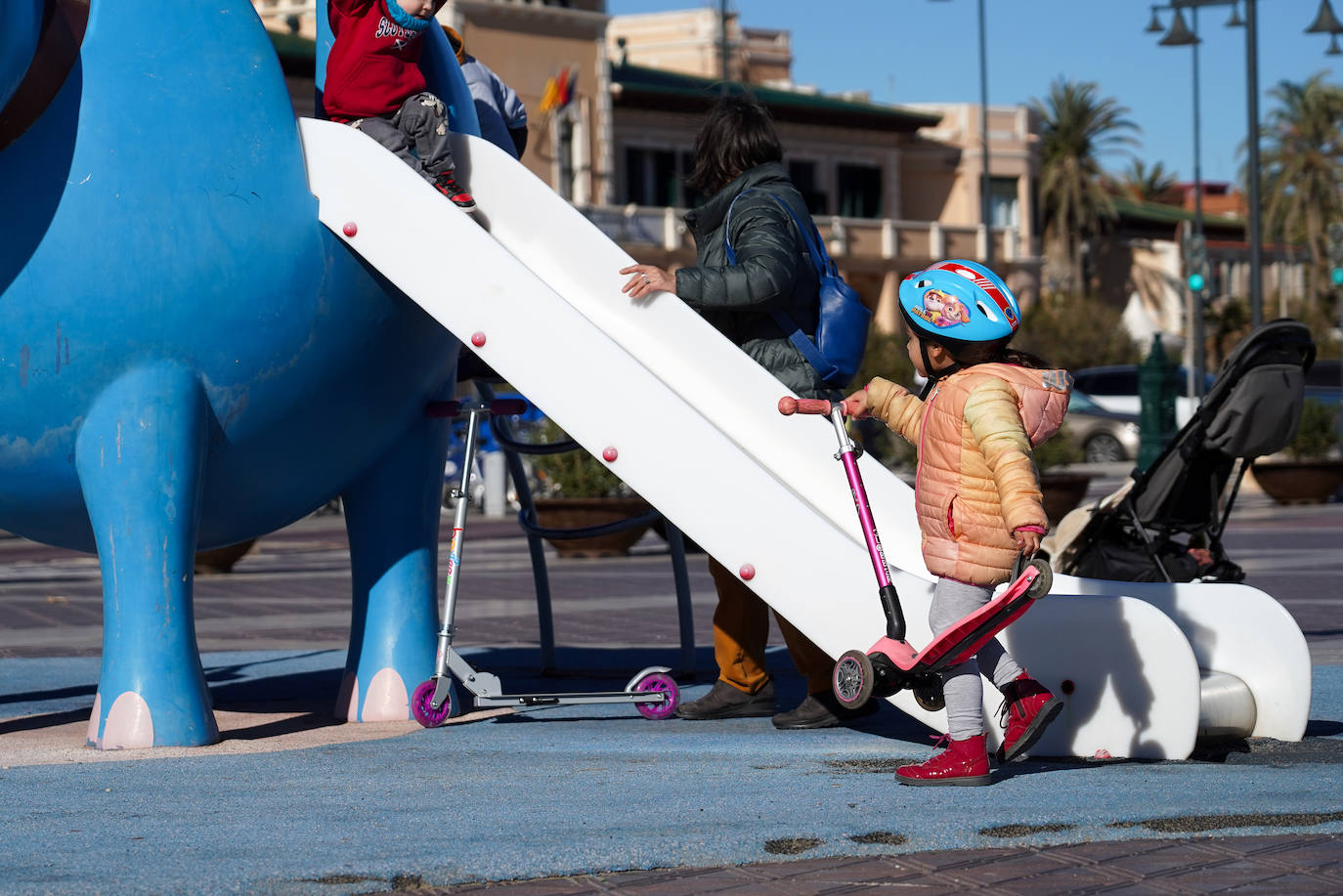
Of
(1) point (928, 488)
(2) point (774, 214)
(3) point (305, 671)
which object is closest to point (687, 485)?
(1) point (928, 488)

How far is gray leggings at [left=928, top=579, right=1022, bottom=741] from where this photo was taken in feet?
17.8

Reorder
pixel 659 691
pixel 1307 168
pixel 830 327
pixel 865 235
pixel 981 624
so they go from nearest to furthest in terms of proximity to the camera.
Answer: pixel 981 624
pixel 830 327
pixel 659 691
pixel 865 235
pixel 1307 168

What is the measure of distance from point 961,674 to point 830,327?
1.73 metres

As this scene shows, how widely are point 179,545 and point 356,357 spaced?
86 centimetres

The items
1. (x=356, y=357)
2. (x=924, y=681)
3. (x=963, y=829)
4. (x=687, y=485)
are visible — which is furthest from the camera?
(x=356, y=357)

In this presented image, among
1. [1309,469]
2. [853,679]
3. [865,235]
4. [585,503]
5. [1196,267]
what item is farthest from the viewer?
[865,235]

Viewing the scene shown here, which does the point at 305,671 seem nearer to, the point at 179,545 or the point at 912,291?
the point at 179,545

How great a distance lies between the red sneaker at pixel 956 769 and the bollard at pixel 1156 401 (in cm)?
1933

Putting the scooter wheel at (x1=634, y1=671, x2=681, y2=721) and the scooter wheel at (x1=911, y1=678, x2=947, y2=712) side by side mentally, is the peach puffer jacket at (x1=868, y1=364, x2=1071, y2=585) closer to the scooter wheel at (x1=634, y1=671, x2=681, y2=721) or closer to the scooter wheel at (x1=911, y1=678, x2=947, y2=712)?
the scooter wheel at (x1=911, y1=678, x2=947, y2=712)

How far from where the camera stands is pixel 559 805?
5.09m

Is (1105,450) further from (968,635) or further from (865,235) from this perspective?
(968,635)

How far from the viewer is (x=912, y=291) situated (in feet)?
18.2

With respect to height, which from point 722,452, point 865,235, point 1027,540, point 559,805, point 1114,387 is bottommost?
point 1114,387

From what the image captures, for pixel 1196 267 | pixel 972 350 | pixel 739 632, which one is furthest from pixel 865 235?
pixel 972 350
